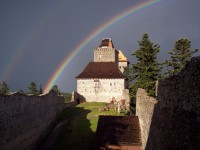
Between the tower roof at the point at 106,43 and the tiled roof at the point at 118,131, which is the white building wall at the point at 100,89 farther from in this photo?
the tiled roof at the point at 118,131

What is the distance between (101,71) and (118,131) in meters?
45.0

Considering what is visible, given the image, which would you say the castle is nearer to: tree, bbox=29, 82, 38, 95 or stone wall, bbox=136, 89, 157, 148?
tree, bbox=29, 82, 38, 95

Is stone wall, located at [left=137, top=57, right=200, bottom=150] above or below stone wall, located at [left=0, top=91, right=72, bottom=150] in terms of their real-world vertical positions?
above

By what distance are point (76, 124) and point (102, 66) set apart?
3246 centimetres

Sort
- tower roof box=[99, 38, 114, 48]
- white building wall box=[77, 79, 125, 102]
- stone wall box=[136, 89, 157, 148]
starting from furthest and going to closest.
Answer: tower roof box=[99, 38, 114, 48] < white building wall box=[77, 79, 125, 102] < stone wall box=[136, 89, 157, 148]

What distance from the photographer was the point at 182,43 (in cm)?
3788

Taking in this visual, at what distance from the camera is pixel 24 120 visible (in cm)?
2342

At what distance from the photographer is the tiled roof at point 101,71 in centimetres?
6600

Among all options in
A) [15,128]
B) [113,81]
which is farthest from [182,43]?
[113,81]

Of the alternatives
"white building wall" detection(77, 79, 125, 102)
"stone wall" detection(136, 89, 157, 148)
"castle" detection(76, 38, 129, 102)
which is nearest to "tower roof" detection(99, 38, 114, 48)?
"castle" detection(76, 38, 129, 102)

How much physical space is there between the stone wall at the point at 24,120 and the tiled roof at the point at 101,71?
3043cm

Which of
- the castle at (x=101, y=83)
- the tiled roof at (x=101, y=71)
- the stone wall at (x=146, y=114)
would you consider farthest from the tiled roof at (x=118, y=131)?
the tiled roof at (x=101, y=71)

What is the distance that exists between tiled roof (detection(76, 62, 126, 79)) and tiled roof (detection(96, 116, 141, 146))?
40639 millimetres

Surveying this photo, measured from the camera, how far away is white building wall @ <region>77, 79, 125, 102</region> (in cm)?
6488
